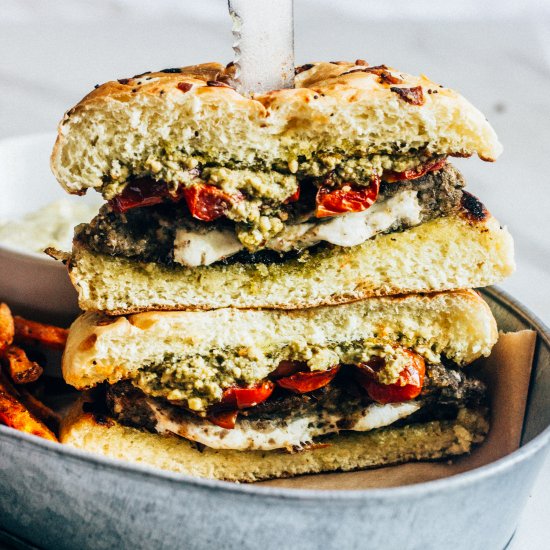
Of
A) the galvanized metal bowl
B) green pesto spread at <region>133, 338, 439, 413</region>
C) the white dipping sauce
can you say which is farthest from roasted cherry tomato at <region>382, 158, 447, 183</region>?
the white dipping sauce

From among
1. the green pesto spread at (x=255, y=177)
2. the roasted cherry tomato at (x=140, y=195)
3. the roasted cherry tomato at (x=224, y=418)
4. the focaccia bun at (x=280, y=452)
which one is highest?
the green pesto spread at (x=255, y=177)

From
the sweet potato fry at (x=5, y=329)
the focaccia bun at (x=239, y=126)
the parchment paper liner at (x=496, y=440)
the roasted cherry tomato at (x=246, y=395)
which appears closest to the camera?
the focaccia bun at (x=239, y=126)

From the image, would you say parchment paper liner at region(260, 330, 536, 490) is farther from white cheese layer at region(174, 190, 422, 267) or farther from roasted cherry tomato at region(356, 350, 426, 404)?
white cheese layer at region(174, 190, 422, 267)

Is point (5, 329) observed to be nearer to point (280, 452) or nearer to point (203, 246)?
point (203, 246)

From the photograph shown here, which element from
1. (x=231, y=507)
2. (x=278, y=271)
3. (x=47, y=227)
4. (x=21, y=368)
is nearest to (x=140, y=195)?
(x=278, y=271)

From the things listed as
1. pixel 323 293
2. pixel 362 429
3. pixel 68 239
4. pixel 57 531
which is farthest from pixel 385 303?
pixel 68 239

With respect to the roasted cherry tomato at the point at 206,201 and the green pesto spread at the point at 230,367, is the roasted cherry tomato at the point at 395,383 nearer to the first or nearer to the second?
the green pesto spread at the point at 230,367

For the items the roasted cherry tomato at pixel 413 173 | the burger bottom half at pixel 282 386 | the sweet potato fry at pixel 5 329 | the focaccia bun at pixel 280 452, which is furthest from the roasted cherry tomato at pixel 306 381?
the sweet potato fry at pixel 5 329
